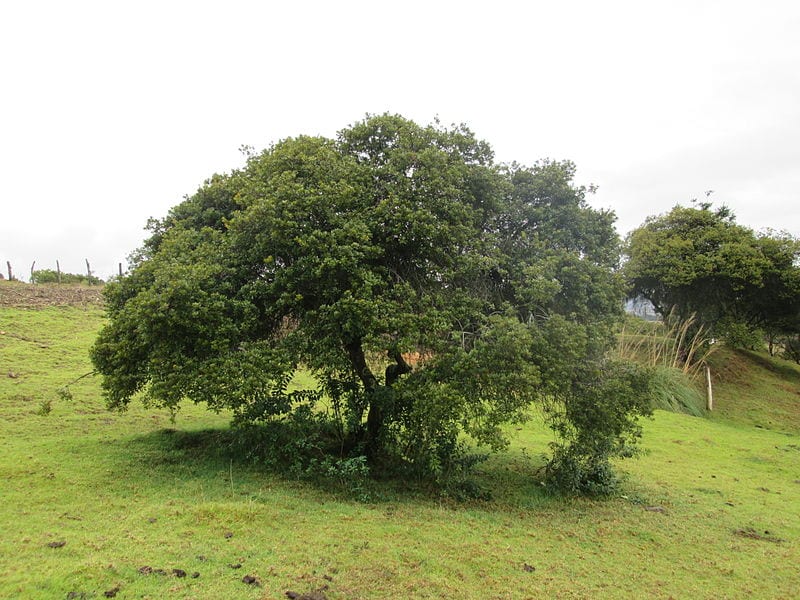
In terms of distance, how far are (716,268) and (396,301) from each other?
1858 cm

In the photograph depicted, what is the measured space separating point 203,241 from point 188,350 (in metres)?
1.98

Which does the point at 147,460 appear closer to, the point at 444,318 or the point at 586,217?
the point at 444,318

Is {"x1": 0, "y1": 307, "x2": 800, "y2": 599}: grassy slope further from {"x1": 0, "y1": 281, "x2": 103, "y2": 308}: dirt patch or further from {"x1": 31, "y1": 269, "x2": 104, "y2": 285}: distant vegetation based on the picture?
{"x1": 31, "y1": 269, "x2": 104, "y2": 285}: distant vegetation

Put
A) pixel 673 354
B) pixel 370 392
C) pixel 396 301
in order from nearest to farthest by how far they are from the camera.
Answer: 1. pixel 396 301
2. pixel 370 392
3. pixel 673 354

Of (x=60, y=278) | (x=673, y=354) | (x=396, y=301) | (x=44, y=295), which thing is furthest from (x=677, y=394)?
(x=60, y=278)

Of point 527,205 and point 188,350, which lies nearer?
point 188,350

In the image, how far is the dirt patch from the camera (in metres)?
20.0

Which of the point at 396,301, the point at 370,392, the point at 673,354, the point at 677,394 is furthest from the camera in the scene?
the point at 673,354

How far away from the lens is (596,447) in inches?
335

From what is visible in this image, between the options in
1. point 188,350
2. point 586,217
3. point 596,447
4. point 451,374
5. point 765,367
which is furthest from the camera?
point 765,367

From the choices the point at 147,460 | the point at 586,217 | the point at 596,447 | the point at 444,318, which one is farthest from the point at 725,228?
the point at 147,460

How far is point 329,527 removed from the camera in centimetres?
633

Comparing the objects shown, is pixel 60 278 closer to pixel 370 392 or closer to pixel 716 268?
pixel 370 392

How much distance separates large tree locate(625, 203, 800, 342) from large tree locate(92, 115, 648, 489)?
14.4m
